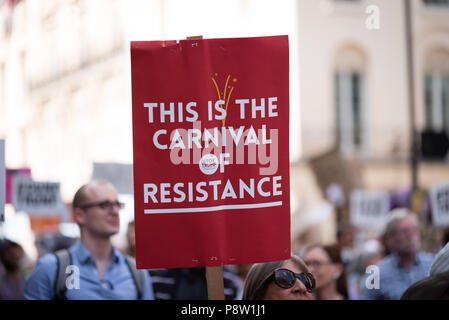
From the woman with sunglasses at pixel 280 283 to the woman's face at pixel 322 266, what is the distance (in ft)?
5.52

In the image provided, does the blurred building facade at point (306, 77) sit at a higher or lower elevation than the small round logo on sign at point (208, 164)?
higher

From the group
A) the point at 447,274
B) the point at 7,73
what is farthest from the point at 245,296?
the point at 7,73

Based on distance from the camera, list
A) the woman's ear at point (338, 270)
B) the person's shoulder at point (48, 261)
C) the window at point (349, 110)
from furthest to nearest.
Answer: the window at point (349, 110)
the woman's ear at point (338, 270)
the person's shoulder at point (48, 261)

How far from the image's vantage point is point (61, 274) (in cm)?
458

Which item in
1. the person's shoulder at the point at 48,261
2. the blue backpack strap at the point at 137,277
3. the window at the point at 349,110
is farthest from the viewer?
the window at the point at 349,110

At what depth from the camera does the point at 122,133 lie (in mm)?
26203

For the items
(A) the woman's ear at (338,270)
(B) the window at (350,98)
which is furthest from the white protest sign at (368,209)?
(B) the window at (350,98)

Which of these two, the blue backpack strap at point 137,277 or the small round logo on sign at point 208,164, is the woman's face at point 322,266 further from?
Result: the small round logo on sign at point 208,164

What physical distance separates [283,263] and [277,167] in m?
0.42

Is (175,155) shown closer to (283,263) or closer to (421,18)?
(283,263)

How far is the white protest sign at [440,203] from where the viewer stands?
768 centimetres

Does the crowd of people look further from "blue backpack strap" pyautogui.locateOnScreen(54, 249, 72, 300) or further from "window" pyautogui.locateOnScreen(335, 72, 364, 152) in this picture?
"window" pyautogui.locateOnScreen(335, 72, 364, 152)

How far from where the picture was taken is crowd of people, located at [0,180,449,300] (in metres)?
3.88

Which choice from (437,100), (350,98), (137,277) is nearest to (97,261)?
(137,277)
